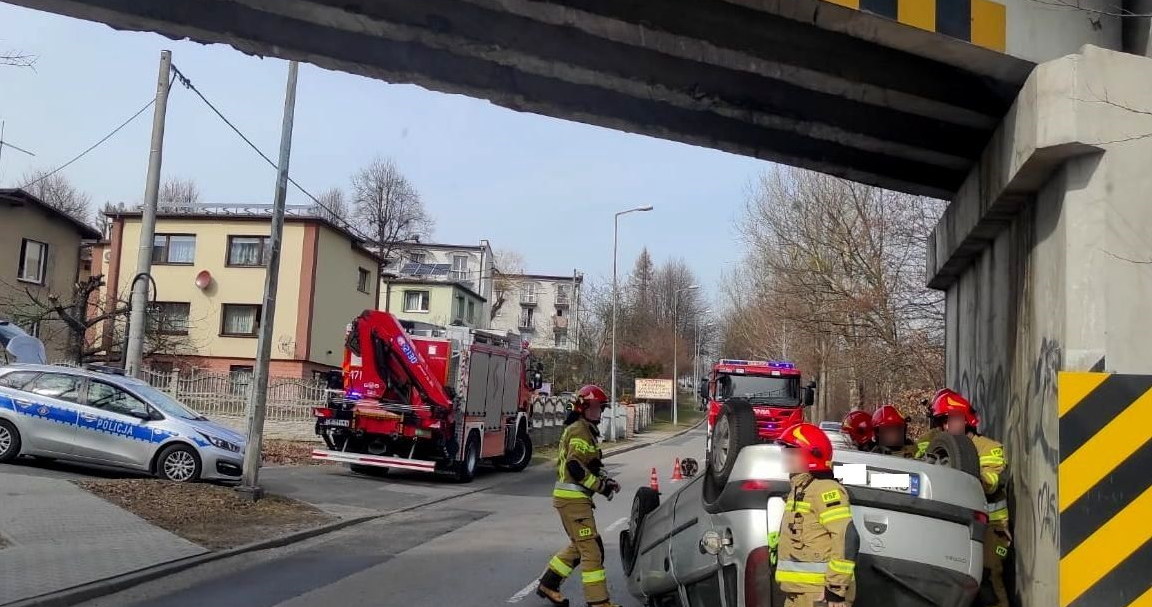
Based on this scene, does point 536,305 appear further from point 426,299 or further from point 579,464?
point 579,464

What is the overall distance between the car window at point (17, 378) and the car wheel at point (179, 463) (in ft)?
8.92

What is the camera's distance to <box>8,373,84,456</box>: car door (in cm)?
1434

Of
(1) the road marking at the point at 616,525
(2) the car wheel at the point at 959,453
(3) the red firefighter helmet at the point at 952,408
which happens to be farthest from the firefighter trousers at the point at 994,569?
(1) the road marking at the point at 616,525

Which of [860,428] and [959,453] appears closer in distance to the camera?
[959,453]

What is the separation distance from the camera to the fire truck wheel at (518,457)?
911 inches

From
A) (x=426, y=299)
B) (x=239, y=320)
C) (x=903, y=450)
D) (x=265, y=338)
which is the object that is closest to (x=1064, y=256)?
(x=903, y=450)

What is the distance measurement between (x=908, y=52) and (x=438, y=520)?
33.1 feet

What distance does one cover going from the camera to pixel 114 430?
46.5 feet

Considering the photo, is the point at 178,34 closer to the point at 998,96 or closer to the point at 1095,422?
the point at 998,96

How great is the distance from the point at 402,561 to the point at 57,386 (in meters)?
7.86

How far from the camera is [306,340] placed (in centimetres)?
3912

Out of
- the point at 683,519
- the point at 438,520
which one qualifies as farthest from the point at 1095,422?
the point at 438,520

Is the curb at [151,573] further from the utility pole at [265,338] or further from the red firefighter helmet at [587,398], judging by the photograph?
the red firefighter helmet at [587,398]

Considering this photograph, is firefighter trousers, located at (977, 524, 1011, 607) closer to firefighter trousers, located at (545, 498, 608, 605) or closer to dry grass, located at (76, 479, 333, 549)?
firefighter trousers, located at (545, 498, 608, 605)
